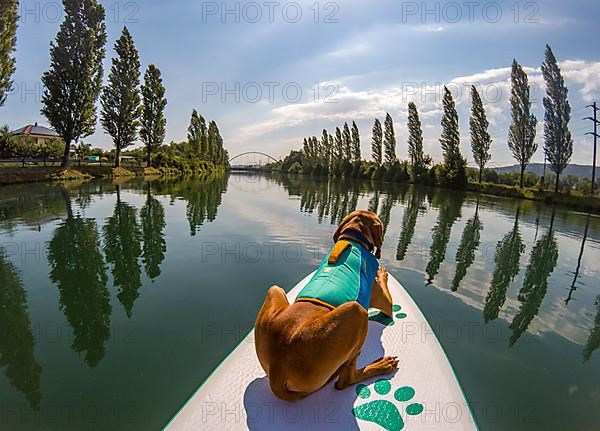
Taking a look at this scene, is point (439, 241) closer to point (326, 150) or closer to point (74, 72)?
point (74, 72)

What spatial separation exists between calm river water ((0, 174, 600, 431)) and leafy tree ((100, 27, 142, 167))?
29.2 meters

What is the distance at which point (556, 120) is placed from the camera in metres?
31.4

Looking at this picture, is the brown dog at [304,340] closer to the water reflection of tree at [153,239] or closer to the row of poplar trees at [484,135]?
the water reflection of tree at [153,239]

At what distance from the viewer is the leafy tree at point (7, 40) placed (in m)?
20.1

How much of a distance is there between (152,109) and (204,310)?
4687 cm

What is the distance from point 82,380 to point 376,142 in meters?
63.5

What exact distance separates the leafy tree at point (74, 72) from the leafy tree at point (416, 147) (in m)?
40.6

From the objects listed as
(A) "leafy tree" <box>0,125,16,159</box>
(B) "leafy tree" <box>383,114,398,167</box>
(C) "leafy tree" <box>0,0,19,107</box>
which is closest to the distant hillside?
(B) "leafy tree" <box>383,114,398,167</box>

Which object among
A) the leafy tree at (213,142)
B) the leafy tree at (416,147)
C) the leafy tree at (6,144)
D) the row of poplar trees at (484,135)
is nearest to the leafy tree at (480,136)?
the row of poplar trees at (484,135)

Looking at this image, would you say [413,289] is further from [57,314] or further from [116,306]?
[57,314]

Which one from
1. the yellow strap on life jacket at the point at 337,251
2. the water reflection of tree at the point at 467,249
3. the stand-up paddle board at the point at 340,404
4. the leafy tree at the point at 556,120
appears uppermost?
the leafy tree at the point at 556,120

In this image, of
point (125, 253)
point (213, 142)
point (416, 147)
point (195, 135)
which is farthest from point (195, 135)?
point (125, 253)

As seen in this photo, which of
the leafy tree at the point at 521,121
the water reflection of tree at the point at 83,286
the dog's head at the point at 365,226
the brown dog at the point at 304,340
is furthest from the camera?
the leafy tree at the point at 521,121

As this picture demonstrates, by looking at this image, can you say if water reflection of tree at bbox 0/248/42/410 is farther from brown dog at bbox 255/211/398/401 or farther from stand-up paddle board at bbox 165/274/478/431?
brown dog at bbox 255/211/398/401
